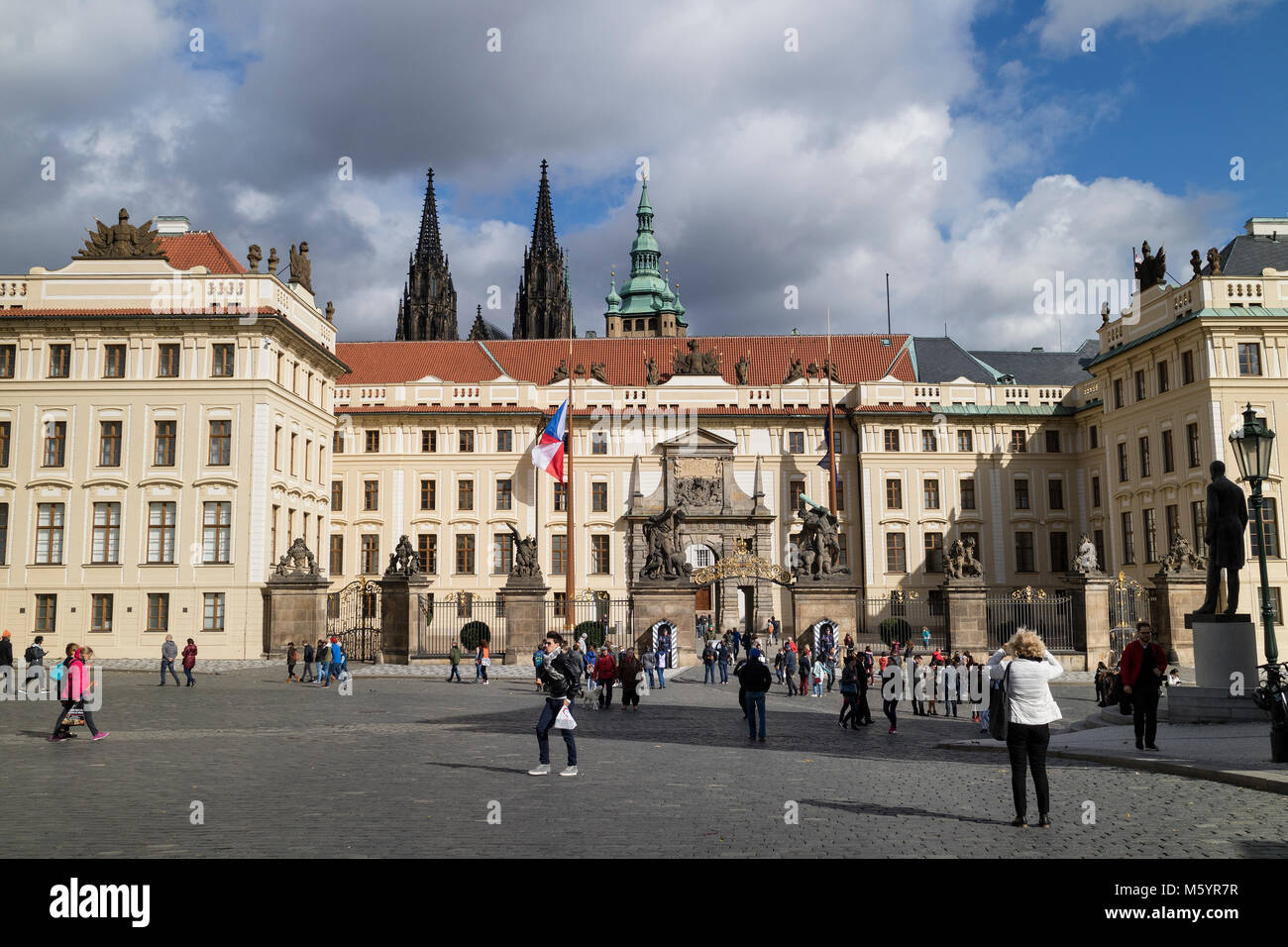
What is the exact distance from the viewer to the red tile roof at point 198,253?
45781 millimetres

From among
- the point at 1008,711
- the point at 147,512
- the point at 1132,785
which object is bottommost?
the point at 1132,785

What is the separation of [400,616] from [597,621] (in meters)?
7.76

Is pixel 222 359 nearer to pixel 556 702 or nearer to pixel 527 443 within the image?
pixel 527 443

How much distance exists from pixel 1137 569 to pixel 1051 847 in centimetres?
4206

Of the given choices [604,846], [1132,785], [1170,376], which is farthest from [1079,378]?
[604,846]

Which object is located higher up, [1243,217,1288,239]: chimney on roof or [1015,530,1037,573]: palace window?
[1243,217,1288,239]: chimney on roof

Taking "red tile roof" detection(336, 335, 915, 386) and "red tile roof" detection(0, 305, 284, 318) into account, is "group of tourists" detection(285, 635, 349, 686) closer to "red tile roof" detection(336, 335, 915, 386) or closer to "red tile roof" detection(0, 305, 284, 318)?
"red tile roof" detection(0, 305, 284, 318)

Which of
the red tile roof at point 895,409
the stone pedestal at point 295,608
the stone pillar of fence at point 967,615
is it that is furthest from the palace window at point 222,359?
the red tile roof at point 895,409

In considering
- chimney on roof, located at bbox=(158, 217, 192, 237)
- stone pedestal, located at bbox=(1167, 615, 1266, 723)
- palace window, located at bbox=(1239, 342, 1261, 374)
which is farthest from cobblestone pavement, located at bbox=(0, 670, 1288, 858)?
chimney on roof, located at bbox=(158, 217, 192, 237)

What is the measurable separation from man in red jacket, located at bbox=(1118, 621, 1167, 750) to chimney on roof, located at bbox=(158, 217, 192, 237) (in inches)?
1828

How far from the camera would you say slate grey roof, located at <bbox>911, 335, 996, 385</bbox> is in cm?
6234

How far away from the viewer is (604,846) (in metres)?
7.97
